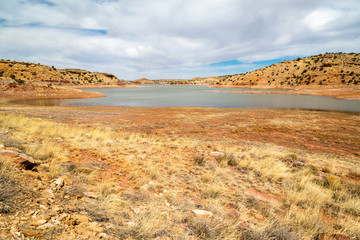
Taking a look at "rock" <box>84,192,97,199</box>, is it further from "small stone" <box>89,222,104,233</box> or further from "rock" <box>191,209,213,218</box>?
"rock" <box>191,209,213,218</box>

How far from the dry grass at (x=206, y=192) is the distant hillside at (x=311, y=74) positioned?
69.3 m

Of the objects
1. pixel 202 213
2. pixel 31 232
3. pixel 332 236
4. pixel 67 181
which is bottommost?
pixel 332 236

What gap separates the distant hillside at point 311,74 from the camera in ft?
200

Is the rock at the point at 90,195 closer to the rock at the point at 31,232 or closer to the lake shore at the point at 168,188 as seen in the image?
the lake shore at the point at 168,188

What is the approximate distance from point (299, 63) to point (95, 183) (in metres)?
103

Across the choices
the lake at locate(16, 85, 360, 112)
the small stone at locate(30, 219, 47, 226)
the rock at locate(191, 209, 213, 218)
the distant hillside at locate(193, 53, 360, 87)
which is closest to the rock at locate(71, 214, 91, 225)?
the small stone at locate(30, 219, 47, 226)

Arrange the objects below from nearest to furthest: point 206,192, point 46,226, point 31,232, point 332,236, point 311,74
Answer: point 31,232 < point 46,226 < point 332,236 < point 206,192 < point 311,74

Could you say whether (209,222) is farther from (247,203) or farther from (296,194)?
(296,194)

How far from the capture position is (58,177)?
13.7 ft

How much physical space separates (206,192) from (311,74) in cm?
8605

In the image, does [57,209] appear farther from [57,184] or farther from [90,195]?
[57,184]

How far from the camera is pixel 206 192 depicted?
4828 mm

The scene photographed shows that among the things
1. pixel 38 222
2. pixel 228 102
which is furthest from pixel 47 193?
pixel 228 102

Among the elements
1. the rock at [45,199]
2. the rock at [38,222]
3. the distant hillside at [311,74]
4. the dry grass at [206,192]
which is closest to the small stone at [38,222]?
the rock at [38,222]
